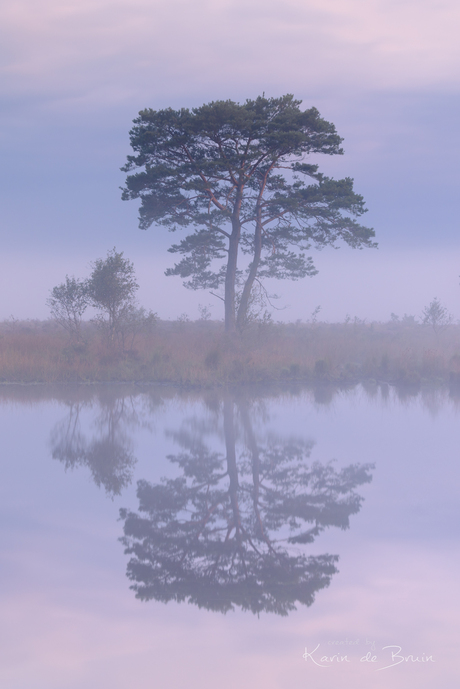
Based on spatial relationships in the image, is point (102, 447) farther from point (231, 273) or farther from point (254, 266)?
point (254, 266)

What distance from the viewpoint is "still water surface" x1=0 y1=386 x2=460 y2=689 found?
3.23 metres

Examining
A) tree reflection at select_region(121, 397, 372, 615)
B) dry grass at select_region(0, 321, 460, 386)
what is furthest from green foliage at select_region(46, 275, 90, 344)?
tree reflection at select_region(121, 397, 372, 615)

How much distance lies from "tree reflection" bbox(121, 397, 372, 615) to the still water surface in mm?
18

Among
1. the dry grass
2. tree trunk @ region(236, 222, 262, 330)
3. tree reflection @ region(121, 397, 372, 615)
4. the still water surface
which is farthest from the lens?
tree trunk @ region(236, 222, 262, 330)

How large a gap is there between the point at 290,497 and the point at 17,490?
297 cm

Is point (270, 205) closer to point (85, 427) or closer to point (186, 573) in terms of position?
point (85, 427)

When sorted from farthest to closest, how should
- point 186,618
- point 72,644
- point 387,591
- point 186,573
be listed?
1. point 186,573
2. point 387,591
3. point 186,618
4. point 72,644

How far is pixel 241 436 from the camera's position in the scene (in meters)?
9.30

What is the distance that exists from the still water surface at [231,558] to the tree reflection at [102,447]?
5 centimetres

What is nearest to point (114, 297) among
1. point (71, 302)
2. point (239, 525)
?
point (71, 302)

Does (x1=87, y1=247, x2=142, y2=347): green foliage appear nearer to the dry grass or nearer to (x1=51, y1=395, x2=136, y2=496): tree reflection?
the dry grass

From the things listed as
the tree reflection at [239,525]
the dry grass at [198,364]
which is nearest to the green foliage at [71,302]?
the dry grass at [198,364]

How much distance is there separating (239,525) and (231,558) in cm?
78

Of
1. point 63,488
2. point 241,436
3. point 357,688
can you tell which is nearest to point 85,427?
point 241,436
